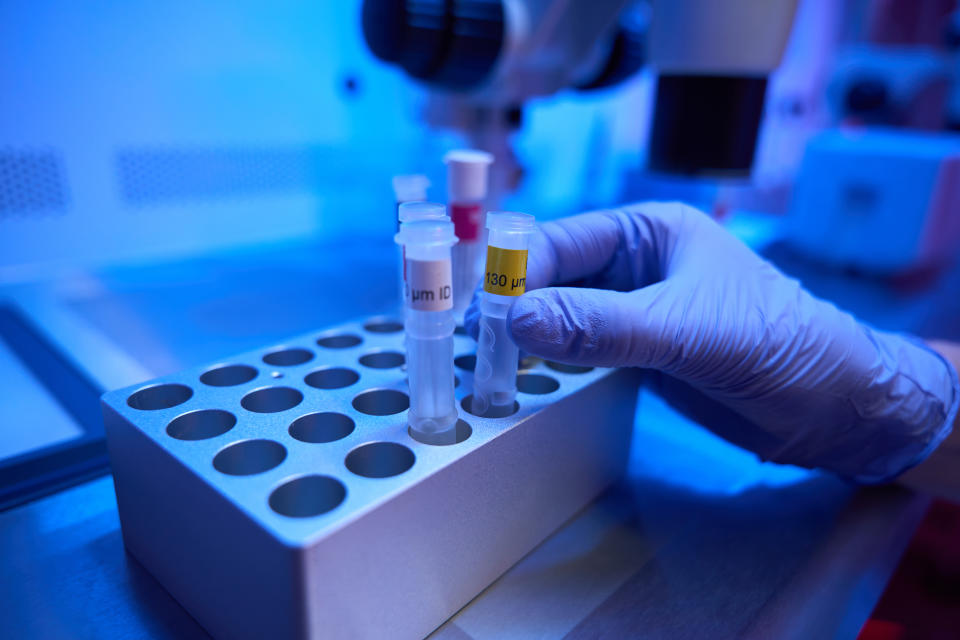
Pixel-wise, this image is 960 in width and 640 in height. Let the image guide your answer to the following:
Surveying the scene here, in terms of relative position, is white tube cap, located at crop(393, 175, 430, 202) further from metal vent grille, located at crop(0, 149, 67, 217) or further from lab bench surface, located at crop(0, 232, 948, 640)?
metal vent grille, located at crop(0, 149, 67, 217)

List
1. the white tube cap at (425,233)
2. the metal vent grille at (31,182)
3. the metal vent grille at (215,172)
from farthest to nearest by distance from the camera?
the metal vent grille at (215,172) < the metal vent grille at (31,182) < the white tube cap at (425,233)

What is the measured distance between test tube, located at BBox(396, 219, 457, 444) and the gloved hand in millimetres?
80

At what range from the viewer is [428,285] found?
1.60ft

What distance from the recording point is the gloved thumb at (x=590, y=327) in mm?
549

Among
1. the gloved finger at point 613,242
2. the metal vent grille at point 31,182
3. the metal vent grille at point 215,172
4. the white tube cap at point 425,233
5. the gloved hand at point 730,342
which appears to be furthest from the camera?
the metal vent grille at point 215,172

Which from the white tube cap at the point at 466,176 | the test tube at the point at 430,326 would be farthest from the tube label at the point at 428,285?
the white tube cap at the point at 466,176

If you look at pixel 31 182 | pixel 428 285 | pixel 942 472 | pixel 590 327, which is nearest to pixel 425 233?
pixel 428 285

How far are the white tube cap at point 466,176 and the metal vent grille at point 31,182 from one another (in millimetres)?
864

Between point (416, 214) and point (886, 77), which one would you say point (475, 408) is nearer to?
point (416, 214)

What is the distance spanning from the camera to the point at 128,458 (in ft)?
1.81

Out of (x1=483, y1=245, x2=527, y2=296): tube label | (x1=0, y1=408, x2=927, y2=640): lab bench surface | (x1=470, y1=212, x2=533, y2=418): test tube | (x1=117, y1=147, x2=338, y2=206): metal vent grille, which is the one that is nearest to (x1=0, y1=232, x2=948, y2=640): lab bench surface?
(x1=0, y1=408, x2=927, y2=640): lab bench surface

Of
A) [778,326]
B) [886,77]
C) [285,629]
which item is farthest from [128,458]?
[886,77]

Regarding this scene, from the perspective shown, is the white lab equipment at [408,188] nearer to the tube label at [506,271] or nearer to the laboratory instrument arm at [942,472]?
the tube label at [506,271]

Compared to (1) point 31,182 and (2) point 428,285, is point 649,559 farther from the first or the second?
(1) point 31,182
